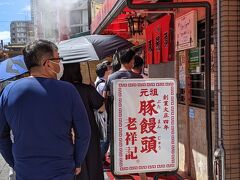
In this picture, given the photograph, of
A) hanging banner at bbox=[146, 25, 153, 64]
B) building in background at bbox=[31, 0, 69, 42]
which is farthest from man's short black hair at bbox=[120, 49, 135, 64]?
building in background at bbox=[31, 0, 69, 42]

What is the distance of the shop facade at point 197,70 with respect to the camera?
4.62m

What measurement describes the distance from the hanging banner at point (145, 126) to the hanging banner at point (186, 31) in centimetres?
130

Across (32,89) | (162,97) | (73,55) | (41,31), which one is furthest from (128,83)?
(41,31)

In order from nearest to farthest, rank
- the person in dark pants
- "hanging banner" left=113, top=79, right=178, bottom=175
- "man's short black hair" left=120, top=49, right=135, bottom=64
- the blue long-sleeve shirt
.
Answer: the blue long-sleeve shirt, the person in dark pants, "hanging banner" left=113, top=79, right=178, bottom=175, "man's short black hair" left=120, top=49, right=135, bottom=64

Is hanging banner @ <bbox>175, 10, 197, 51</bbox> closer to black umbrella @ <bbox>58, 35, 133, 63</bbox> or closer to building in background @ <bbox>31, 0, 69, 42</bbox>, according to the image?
black umbrella @ <bbox>58, 35, 133, 63</bbox>

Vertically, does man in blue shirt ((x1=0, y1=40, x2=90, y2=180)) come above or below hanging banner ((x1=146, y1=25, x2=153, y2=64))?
below

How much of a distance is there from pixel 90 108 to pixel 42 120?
5.43 ft

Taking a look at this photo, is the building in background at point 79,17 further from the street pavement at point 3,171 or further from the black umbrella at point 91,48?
the black umbrella at point 91,48

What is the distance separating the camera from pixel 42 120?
2955 mm

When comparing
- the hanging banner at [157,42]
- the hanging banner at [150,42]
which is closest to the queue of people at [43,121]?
the hanging banner at [157,42]

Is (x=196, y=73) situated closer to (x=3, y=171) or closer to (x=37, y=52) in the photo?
(x=37, y=52)

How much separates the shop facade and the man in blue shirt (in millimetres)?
2107

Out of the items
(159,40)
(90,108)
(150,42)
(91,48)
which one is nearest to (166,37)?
(159,40)

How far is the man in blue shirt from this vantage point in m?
2.96
